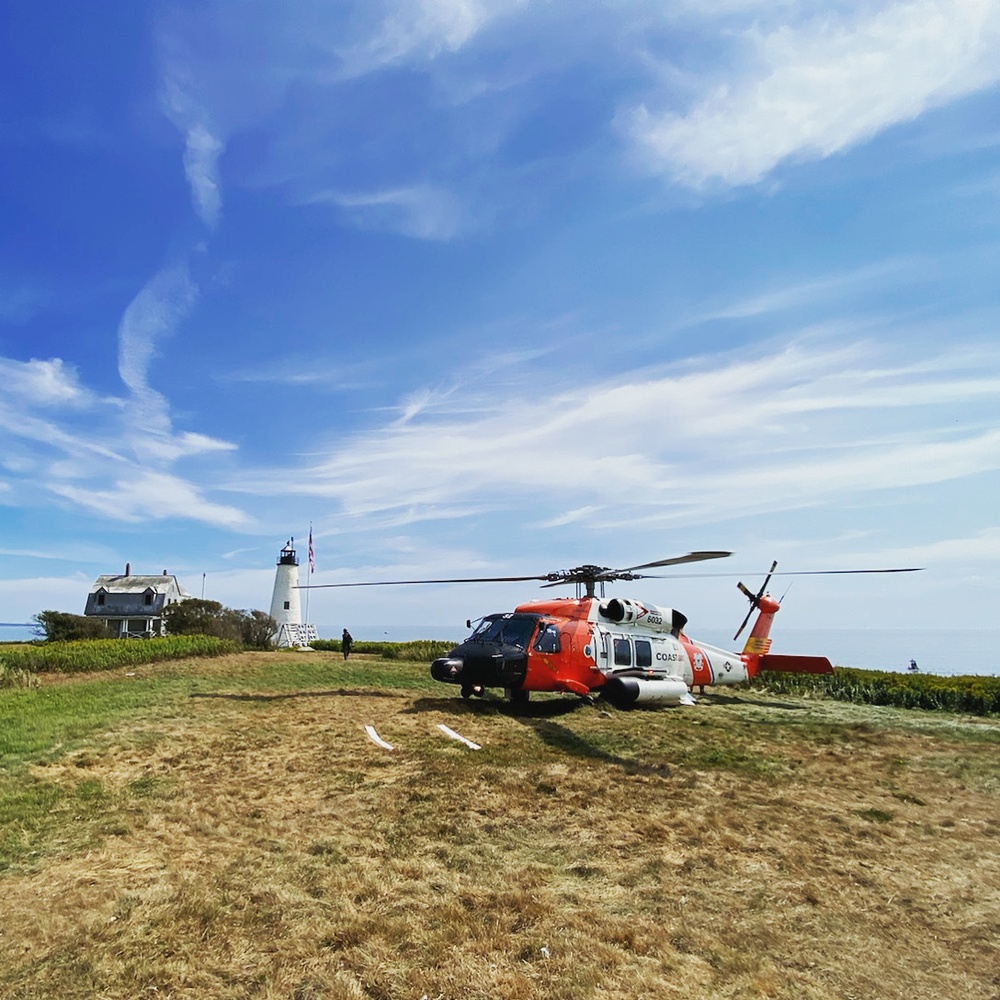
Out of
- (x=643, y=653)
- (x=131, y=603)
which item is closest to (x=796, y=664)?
(x=643, y=653)

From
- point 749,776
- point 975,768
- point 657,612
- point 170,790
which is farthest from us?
point 657,612

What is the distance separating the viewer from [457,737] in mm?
12312

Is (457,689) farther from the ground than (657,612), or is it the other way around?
(657,612)

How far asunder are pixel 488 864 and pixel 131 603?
64.6m

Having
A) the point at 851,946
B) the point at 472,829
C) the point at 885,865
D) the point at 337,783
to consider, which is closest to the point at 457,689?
the point at 337,783

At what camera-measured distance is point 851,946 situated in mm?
5031

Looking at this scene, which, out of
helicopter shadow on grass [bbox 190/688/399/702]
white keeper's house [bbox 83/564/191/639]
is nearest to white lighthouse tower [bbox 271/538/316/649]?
white keeper's house [bbox 83/564/191/639]

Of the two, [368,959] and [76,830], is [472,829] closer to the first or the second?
[368,959]

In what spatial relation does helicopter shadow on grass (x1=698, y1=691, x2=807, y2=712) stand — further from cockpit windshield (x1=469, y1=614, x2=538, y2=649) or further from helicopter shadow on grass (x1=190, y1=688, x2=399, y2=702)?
helicopter shadow on grass (x1=190, y1=688, x2=399, y2=702)

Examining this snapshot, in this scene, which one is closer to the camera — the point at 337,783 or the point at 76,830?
the point at 76,830

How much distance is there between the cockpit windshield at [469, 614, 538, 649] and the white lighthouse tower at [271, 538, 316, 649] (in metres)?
37.8

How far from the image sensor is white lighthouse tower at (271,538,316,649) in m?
51.0

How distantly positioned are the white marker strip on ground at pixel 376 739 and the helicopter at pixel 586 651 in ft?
8.52

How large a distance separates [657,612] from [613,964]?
13524mm
